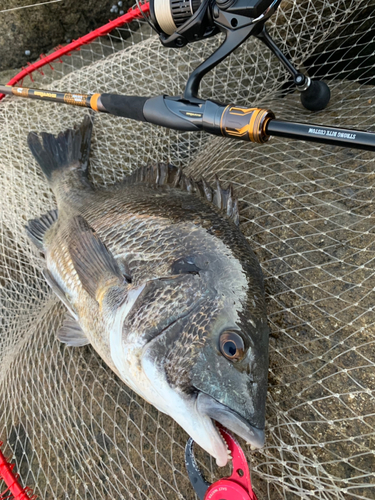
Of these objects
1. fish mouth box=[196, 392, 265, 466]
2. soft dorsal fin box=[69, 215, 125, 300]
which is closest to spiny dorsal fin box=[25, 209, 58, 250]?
soft dorsal fin box=[69, 215, 125, 300]

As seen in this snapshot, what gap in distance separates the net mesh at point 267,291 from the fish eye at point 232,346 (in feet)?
1.43

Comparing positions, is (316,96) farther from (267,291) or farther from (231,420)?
(231,420)

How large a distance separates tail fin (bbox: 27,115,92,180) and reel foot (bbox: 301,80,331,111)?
1.47 meters

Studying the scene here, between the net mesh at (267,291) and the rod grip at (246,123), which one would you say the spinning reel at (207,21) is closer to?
the rod grip at (246,123)

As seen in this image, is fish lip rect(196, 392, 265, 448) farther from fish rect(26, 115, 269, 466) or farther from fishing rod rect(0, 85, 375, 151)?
fishing rod rect(0, 85, 375, 151)

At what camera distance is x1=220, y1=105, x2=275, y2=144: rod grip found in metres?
1.24

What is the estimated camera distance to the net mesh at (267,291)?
4.59 feet

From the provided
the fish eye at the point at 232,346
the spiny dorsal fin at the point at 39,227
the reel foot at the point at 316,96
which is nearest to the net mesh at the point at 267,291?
the reel foot at the point at 316,96

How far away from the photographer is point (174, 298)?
1281 mm

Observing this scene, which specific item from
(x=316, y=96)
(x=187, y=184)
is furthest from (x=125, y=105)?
(x=316, y=96)

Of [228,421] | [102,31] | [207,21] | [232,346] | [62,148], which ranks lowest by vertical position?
[228,421]

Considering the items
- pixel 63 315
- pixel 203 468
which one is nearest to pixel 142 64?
pixel 63 315

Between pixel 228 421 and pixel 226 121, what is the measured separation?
1.06m

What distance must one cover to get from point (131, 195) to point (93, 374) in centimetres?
107
